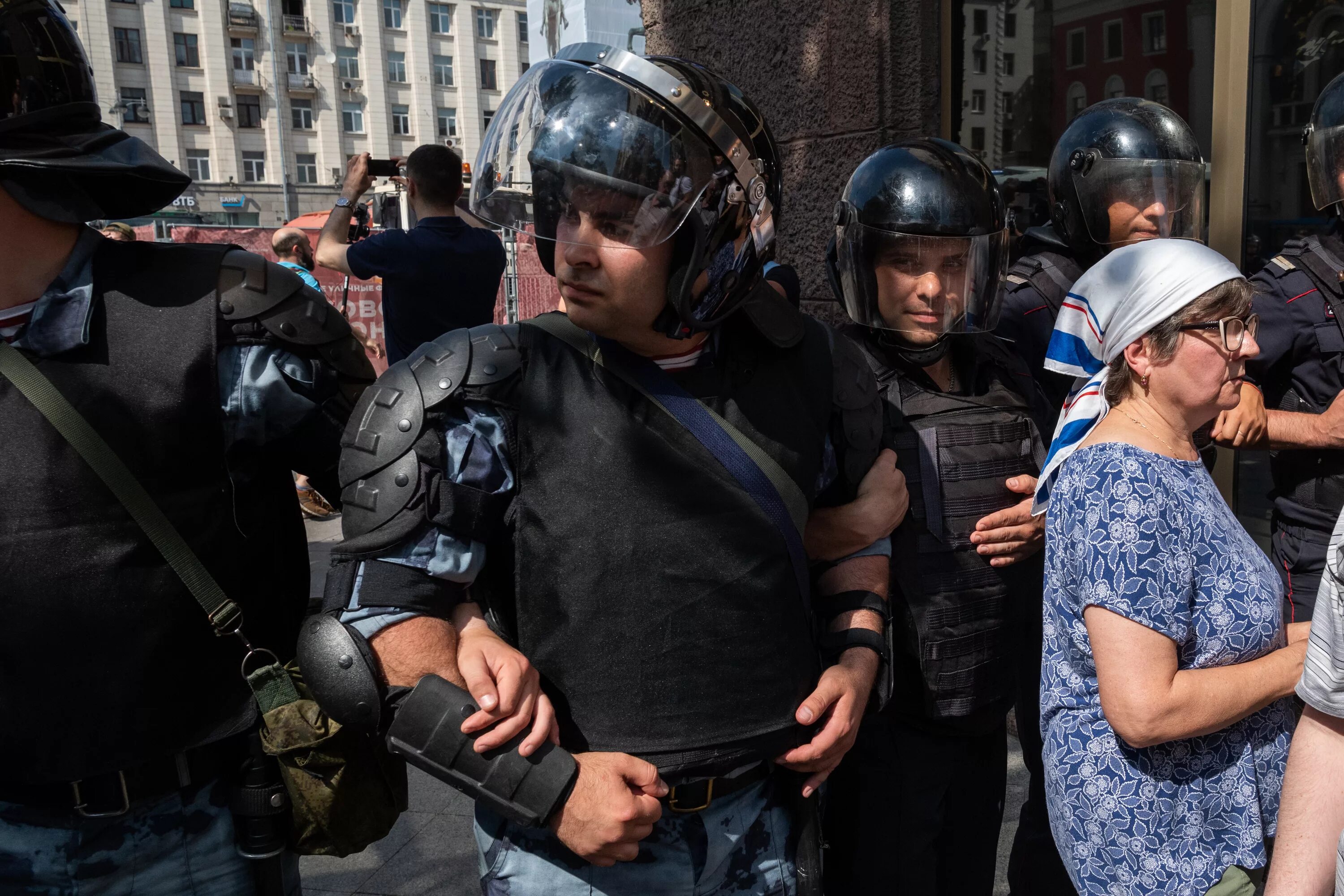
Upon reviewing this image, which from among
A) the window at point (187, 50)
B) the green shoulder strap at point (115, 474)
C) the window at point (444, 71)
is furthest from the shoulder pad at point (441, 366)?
the window at point (444, 71)

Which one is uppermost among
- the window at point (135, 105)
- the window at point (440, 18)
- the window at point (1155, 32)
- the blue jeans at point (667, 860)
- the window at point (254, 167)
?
the window at point (440, 18)

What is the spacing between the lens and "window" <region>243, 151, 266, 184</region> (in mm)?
52531

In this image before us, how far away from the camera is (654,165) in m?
1.47

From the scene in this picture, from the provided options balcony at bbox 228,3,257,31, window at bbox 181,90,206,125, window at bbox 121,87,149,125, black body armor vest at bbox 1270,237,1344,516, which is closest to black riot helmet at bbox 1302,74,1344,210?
black body armor vest at bbox 1270,237,1344,516

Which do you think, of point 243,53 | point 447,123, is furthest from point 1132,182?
point 447,123

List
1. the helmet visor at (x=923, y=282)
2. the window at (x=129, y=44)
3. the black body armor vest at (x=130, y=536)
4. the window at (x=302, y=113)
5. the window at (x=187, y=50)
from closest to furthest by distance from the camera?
the black body armor vest at (x=130, y=536)
the helmet visor at (x=923, y=282)
the window at (x=129, y=44)
the window at (x=187, y=50)
the window at (x=302, y=113)

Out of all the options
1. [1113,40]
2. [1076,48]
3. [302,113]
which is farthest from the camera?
[302,113]

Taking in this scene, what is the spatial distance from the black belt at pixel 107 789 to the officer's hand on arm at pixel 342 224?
3304 mm

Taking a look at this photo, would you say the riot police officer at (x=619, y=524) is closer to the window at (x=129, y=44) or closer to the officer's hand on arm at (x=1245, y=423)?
the officer's hand on arm at (x=1245, y=423)

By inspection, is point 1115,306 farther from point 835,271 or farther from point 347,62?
point 347,62

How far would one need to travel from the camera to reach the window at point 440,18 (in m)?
56.8

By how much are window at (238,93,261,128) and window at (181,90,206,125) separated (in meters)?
1.63

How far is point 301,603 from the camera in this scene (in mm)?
1784

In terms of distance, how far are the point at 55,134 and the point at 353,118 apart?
58588mm
